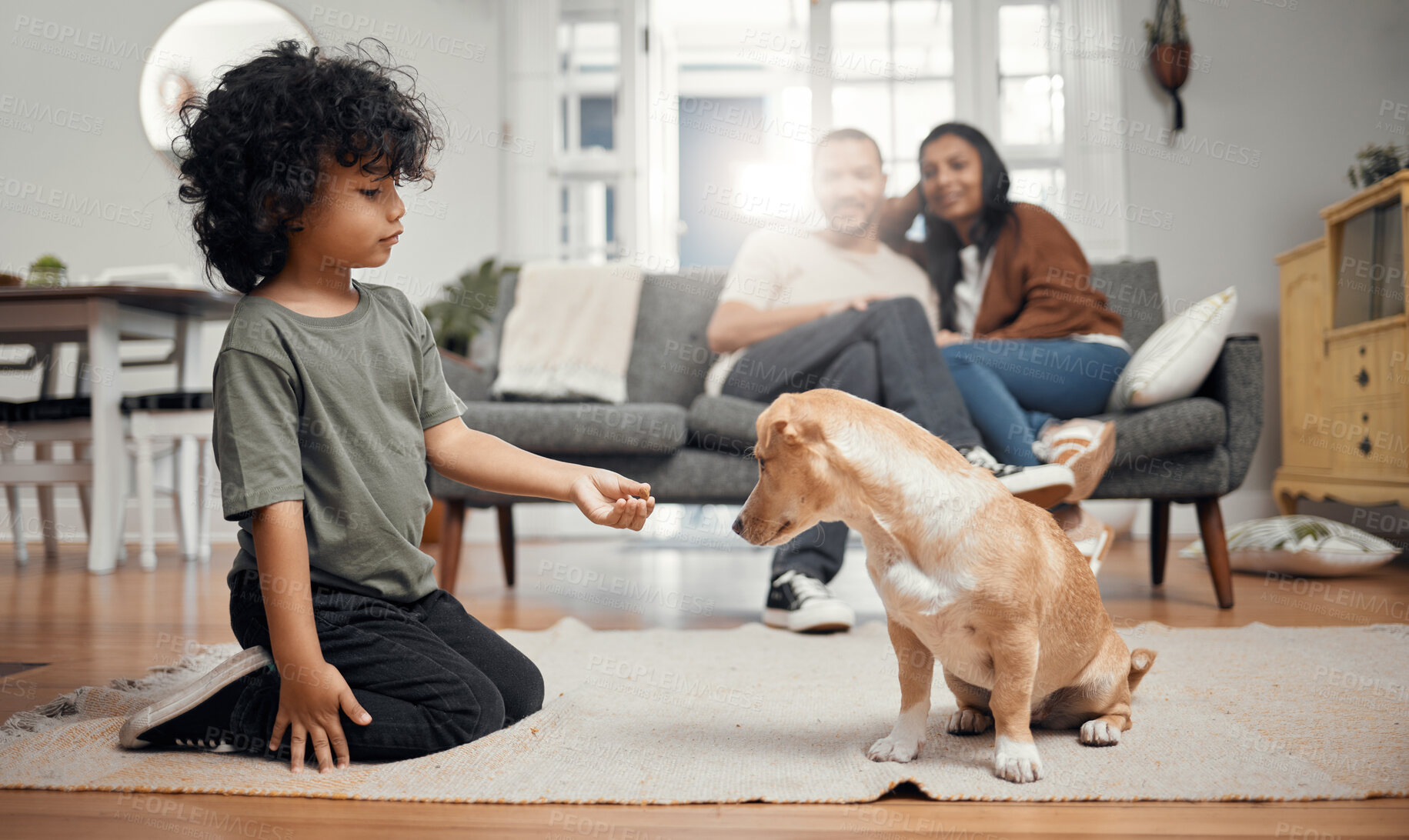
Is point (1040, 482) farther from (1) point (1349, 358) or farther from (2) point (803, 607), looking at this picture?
(1) point (1349, 358)

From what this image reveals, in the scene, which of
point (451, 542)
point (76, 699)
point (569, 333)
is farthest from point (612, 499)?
point (569, 333)

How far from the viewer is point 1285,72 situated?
395 cm

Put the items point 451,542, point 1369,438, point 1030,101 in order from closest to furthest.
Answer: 1. point 451,542
2. point 1369,438
3. point 1030,101

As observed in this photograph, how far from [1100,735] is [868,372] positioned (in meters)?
1.16

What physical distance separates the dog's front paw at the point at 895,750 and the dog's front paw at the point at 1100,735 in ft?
0.71

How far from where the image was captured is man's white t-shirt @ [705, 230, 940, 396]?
2.70m

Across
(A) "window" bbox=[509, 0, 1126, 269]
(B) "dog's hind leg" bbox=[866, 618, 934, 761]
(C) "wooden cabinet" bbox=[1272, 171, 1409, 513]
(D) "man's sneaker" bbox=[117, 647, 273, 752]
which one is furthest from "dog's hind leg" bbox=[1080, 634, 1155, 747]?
(A) "window" bbox=[509, 0, 1126, 269]

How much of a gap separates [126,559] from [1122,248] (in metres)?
4.28

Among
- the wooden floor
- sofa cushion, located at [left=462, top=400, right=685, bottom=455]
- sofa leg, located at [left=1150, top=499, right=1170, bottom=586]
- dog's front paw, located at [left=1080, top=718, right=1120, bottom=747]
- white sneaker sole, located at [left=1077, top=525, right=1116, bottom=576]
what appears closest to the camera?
the wooden floor

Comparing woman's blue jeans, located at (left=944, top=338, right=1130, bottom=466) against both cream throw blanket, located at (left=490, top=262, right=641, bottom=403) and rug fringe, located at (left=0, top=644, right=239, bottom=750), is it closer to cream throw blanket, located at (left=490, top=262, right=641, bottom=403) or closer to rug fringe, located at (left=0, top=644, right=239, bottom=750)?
cream throw blanket, located at (left=490, top=262, right=641, bottom=403)

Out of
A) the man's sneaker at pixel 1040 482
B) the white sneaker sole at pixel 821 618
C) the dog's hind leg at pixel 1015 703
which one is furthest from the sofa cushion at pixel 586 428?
the dog's hind leg at pixel 1015 703

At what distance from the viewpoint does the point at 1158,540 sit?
2590 mm

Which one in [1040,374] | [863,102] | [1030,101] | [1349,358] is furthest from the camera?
[863,102]

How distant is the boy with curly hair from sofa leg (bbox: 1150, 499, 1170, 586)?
202 centimetres
